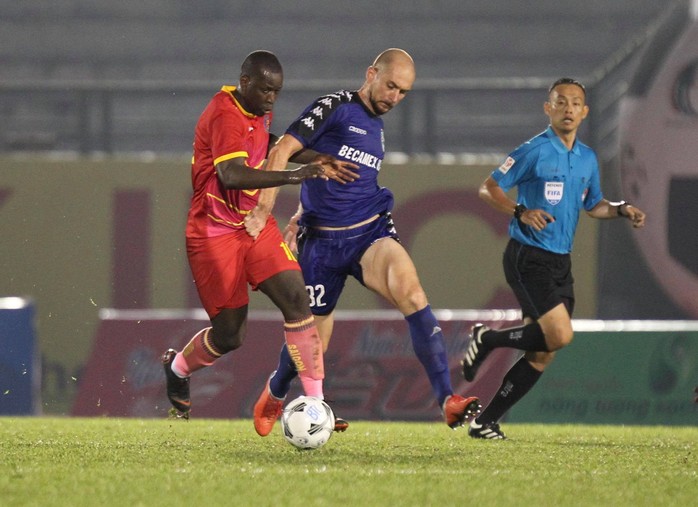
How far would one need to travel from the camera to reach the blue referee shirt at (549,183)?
7.20m

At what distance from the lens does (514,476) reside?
217 inches

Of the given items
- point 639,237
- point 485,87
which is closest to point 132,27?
point 485,87

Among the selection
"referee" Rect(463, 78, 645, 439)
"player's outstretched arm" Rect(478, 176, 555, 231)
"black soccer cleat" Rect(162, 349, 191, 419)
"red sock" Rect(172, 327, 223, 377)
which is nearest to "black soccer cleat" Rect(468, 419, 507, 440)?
"referee" Rect(463, 78, 645, 439)

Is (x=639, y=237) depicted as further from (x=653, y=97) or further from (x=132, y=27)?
(x=132, y=27)

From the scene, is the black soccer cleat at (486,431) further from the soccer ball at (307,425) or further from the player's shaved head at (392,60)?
the player's shaved head at (392,60)

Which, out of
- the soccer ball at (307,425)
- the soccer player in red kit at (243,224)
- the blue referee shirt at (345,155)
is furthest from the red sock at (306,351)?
the blue referee shirt at (345,155)

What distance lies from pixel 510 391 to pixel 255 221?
5.79 ft

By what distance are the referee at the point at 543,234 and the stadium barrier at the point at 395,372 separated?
142 inches

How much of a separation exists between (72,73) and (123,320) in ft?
46.0

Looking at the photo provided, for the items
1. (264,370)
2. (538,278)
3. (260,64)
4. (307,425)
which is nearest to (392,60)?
(260,64)

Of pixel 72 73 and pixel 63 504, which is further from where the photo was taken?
pixel 72 73

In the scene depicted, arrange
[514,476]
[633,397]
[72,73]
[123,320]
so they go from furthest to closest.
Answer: [72,73]
[123,320]
[633,397]
[514,476]

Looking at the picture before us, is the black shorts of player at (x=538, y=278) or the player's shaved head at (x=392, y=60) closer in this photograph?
the player's shaved head at (x=392, y=60)

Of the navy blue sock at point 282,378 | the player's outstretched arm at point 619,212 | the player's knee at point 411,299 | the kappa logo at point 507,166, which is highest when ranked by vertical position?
the kappa logo at point 507,166
